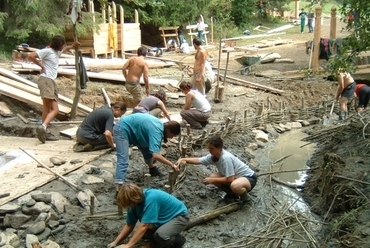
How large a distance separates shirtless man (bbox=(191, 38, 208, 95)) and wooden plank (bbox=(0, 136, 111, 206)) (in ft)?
13.3

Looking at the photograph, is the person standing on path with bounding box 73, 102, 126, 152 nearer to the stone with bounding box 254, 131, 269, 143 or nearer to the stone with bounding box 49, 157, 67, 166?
the stone with bounding box 49, 157, 67, 166

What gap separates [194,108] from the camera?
11039 mm

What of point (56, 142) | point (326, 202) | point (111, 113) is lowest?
point (326, 202)

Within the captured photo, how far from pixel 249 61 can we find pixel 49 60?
11721 mm

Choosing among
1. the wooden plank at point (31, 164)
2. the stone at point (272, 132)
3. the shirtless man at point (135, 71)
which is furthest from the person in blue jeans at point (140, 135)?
the stone at point (272, 132)

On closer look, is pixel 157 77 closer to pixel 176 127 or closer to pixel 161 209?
pixel 176 127

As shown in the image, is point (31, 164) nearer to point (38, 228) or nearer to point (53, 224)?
point (53, 224)

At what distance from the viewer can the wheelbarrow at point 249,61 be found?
1859 cm

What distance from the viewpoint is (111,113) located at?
8602mm

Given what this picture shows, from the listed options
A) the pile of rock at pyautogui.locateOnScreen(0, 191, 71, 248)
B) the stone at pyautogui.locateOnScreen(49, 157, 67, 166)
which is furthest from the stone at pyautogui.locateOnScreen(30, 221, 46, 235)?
the stone at pyautogui.locateOnScreen(49, 157, 67, 166)

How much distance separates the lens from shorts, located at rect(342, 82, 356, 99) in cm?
1227

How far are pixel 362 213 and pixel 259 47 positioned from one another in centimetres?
1827

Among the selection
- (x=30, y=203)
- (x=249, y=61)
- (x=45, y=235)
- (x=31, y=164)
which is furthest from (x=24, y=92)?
(x=249, y=61)

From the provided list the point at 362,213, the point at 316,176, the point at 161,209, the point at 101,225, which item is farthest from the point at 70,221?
the point at 316,176
